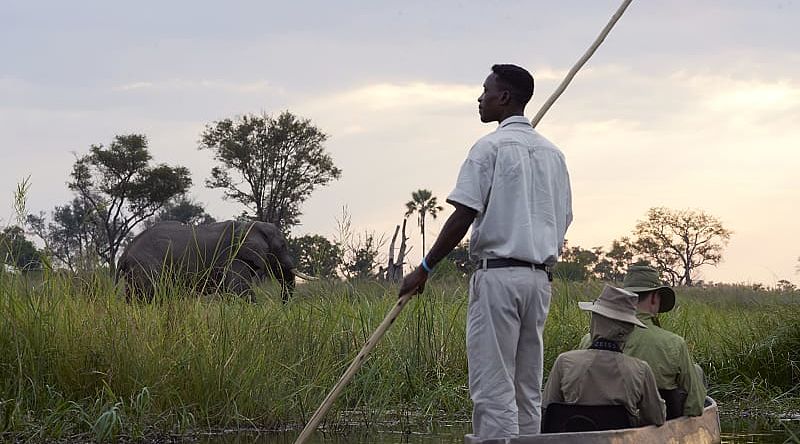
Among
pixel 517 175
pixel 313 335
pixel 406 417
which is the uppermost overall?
pixel 517 175

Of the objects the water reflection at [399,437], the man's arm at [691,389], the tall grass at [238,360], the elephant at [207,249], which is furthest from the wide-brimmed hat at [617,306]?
the elephant at [207,249]

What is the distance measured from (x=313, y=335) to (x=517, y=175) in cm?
350

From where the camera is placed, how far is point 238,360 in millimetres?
7879

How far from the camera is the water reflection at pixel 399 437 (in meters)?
7.67

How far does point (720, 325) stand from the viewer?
Result: 450 inches

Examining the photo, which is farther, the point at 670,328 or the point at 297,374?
the point at 670,328

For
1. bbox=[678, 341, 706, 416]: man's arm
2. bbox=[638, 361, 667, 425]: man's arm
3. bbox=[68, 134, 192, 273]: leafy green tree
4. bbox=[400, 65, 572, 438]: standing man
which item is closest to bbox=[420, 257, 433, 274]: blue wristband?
bbox=[400, 65, 572, 438]: standing man

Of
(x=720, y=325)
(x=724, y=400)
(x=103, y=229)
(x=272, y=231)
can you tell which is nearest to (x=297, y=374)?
(x=724, y=400)

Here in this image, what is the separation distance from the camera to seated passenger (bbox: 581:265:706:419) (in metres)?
6.18

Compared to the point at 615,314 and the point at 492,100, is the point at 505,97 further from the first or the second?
the point at 615,314

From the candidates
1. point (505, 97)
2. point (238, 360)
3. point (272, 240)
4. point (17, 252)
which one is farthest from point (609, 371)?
point (272, 240)

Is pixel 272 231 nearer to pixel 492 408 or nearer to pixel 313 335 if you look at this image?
pixel 313 335

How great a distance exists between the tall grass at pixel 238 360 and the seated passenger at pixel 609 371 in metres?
2.60

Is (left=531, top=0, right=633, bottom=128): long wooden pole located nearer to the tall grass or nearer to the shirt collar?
the shirt collar
